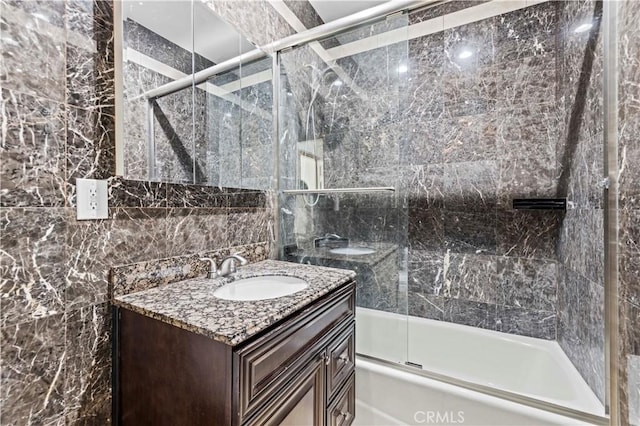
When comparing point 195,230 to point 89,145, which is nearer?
point 89,145

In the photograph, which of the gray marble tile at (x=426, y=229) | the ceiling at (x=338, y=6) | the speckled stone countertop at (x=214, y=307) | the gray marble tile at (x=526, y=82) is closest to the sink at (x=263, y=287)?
the speckled stone countertop at (x=214, y=307)

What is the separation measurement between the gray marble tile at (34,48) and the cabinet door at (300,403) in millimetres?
1081

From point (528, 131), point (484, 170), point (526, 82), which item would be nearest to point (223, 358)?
point (484, 170)

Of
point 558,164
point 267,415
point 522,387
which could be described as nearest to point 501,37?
point 558,164

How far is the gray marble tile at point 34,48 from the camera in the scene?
73 centimetres

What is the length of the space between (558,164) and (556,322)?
102 centimetres

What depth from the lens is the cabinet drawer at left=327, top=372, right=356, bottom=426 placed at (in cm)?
112

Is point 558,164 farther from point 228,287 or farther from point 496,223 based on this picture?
point 228,287

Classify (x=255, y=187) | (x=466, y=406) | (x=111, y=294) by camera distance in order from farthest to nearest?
(x=255, y=187), (x=466, y=406), (x=111, y=294)

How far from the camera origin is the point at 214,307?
2.88ft

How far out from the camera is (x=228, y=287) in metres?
1.18

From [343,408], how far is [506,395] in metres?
0.75

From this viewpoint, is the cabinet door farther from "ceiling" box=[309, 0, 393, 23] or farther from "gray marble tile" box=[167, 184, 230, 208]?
"ceiling" box=[309, 0, 393, 23]

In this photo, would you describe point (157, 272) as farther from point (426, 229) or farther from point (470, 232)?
point (470, 232)
